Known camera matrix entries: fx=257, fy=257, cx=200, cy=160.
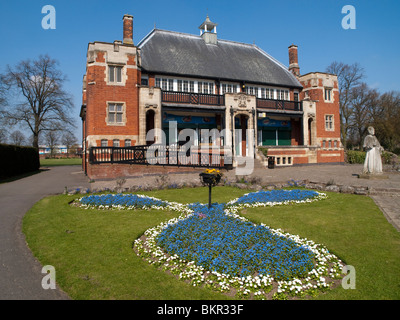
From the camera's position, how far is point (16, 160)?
21.8 meters

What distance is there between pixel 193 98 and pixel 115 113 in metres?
7.44

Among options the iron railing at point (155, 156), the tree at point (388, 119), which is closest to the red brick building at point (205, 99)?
the iron railing at point (155, 156)

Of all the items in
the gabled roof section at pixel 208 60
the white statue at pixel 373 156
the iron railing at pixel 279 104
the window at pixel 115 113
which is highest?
the gabled roof section at pixel 208 60

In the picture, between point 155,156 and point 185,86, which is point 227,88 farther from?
point 155,156

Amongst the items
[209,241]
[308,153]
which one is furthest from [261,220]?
[308,153]

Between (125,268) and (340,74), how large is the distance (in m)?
53.9

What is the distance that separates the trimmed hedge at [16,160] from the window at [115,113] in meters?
7.97

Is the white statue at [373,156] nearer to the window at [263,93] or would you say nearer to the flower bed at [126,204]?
the flower bed at [126,204]

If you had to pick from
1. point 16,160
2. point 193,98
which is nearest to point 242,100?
point 193,98

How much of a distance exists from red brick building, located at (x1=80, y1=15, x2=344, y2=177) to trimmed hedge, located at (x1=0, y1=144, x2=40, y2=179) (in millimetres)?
5472

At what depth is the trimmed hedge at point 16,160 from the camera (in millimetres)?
19109

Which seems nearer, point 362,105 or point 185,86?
point 185,86

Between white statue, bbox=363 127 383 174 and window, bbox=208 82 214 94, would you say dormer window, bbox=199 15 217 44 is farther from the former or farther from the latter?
white statue, bbox=363 127 383 174

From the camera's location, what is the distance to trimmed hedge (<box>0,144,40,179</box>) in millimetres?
19109
